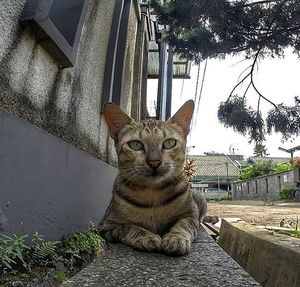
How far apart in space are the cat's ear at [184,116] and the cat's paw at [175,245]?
994 mm

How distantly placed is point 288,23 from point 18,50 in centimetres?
270

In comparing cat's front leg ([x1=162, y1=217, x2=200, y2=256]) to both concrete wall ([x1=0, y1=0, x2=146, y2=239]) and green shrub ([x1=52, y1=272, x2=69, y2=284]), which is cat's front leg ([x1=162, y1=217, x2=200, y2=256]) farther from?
concrete wall ([x1=0, y1=0, x2=146, y2=239])

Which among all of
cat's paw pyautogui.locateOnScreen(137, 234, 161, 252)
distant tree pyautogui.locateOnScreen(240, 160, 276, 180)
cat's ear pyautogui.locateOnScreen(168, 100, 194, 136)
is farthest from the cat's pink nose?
distant tree pyautogui.locateOnScreen(240, 160, 276, 180)

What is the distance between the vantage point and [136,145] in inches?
88.1

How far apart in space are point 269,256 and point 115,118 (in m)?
1.33

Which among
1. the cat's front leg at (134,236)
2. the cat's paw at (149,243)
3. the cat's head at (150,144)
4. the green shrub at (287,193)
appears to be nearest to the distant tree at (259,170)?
the green shrub at (287,193)

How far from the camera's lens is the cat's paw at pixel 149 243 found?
1.75m

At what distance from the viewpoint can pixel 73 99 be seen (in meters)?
2.44

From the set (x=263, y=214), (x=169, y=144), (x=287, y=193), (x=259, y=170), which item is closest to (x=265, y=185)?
(x=287, y=193)

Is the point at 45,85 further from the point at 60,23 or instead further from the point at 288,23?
the point at 288,23

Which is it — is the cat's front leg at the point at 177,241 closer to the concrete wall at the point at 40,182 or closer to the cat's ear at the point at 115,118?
the concrete wall at the point at 40,182

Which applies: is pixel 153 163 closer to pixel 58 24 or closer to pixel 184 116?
pixel 184 116

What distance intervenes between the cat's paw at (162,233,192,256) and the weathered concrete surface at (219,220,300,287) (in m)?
0.45

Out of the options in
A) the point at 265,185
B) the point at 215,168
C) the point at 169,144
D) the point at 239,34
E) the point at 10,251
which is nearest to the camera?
the point at 10,251
